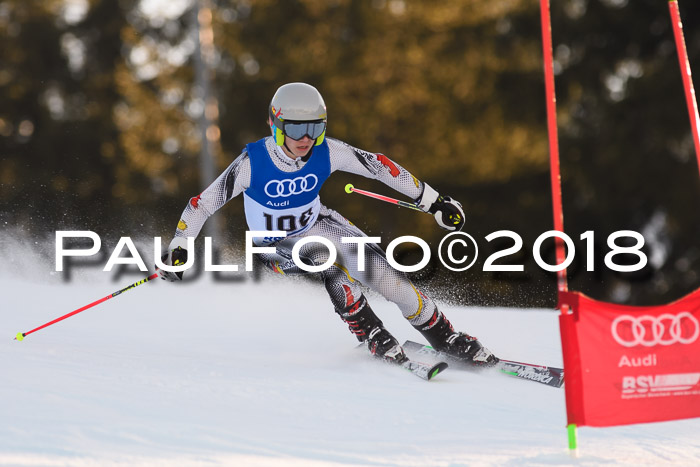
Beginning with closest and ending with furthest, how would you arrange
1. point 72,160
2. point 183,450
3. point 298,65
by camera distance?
1. point 183,450
2. point 298,65
3. point 72,160

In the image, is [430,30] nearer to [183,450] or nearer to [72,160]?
[72,160]

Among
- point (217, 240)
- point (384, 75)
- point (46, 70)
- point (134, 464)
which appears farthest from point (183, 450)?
point (46, 70)

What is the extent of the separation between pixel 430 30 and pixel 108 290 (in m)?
12.1

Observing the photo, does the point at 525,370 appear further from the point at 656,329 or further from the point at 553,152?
the point at 553,152

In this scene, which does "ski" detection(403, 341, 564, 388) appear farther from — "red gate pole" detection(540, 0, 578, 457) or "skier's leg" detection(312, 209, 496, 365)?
"red gate pole" detection(540, 0, 578, 457)

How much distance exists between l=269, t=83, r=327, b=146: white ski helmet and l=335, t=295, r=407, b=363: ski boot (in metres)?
1.09

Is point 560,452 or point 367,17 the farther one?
point 367,17

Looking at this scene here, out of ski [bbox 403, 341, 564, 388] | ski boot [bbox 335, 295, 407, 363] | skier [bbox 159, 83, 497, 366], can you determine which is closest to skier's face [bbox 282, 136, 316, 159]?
skier [bbox 159, 83, 497, 366]

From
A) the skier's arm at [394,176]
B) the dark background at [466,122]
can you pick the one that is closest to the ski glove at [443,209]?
the skier's arm at [394,176]

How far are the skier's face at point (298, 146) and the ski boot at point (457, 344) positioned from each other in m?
1.33

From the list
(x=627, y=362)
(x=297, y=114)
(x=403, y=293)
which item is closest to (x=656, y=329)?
(x=627, y=362)

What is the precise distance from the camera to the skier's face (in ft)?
17.6

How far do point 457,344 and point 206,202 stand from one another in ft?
5.90

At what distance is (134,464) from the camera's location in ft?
11.2
